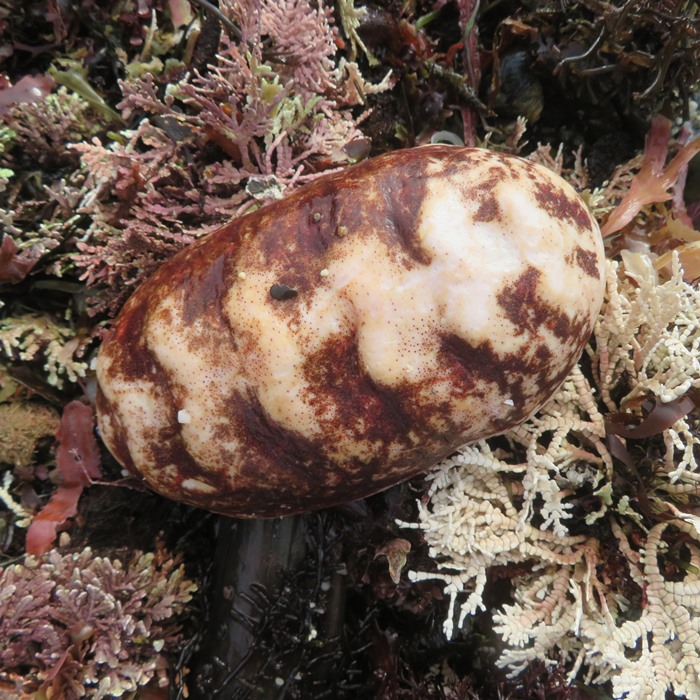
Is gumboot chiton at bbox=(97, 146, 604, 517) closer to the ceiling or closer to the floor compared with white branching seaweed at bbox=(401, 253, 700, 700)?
closer to the ceiling

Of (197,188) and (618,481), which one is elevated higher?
(197,188)

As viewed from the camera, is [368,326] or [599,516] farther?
[599,516]

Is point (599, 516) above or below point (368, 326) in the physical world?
below

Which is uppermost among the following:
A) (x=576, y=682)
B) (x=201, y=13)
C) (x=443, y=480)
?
(x=201, y=13)

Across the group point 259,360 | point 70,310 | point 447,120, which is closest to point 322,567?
point 259,360

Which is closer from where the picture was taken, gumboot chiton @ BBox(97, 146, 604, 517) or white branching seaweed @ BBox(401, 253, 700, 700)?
gumboot chiton @ BBox(97, 146, 604, 517)

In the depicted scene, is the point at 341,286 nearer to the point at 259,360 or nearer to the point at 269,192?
the point at 259,360

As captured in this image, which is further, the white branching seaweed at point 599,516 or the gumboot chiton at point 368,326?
the white branching seaweed at point 599,516

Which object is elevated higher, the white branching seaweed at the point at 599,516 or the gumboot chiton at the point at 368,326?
the gumboot chiton at the point at 368,326
